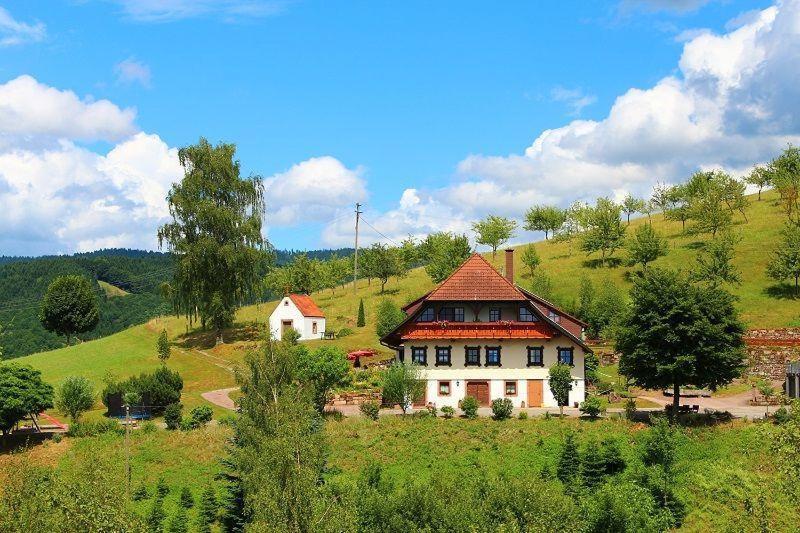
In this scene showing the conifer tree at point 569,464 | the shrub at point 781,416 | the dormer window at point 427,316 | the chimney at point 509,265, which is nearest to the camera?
the conifer tree at point 569,464

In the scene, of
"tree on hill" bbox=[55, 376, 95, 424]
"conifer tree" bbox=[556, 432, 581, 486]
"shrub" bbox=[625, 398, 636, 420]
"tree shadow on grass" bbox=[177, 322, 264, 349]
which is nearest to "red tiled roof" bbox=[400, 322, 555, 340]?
"shrub" bbox=[625, 398, 636, 420]

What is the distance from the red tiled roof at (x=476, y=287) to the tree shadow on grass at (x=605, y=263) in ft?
149

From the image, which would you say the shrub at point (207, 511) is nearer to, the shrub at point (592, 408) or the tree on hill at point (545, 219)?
the shrub at point (592, 408)

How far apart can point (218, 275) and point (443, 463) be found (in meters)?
39.3

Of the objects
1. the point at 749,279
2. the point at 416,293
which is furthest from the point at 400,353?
the point at 749,279

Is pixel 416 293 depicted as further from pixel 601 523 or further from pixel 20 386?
pixel 601 523

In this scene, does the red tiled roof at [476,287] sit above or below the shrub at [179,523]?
above

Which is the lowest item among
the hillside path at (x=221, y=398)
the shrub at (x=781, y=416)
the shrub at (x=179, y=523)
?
the shrub at (x=179, y=523)

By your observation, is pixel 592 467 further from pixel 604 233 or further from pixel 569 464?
pixel 604 233

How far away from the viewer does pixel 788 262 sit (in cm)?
7494

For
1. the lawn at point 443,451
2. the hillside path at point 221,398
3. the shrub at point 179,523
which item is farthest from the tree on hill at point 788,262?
the shrub at point 179,523

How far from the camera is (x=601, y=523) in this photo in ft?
104

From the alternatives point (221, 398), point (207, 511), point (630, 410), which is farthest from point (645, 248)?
point (207, 511)

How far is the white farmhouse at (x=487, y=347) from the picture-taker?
5172 centimetres
